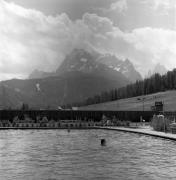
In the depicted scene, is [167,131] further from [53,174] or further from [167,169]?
[53,174]

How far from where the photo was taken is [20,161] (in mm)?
35656

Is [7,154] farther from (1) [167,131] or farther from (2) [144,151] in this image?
(1) [167,131]

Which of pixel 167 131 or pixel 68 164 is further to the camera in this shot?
pixel 167 131

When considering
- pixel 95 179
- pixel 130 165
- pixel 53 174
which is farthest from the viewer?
pixel 130 165

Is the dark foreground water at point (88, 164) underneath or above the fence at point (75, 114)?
underneath

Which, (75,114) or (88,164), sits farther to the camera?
(75,114)

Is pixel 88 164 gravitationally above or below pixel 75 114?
below

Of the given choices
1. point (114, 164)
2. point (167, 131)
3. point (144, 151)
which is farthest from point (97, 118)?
point (114, 164)

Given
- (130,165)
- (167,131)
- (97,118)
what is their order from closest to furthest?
1. (130,165)
2. (167,131)
3. (97,118)

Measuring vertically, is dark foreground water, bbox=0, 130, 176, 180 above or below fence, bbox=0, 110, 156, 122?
below

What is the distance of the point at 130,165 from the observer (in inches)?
1321

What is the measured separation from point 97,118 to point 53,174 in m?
126

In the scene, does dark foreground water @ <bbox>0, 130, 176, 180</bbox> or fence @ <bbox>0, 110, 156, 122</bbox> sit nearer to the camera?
dark foreground water @ <bbox>0, 130, 176, 180</bbox>

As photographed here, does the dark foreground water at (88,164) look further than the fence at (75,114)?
No
